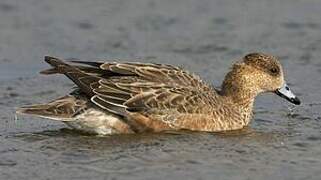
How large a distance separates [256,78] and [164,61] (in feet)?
7.96

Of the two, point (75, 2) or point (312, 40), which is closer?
point (312, 40)

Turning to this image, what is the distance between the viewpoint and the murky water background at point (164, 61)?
8.27 meters

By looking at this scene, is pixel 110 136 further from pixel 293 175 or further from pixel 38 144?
pixel 293 175

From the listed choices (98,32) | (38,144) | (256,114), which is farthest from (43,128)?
(98,32)

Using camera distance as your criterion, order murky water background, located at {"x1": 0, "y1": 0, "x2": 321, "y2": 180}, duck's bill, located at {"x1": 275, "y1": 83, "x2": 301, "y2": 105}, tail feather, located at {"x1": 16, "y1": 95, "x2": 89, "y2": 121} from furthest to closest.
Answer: duck's bill, located at {"x1": 275, "y1": 83, "x2": 301, "y2": 105} → tail feather, located at {"x1": 16, "y1": 95, "x2": 89, "y2": 121} → murky water background, located at {"x1": 0, "y1": 0, "x2": 321, "y2": 180}

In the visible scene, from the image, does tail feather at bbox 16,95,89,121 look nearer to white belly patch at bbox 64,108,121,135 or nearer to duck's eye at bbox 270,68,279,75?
white belly patch at bbox 64,108,121,135

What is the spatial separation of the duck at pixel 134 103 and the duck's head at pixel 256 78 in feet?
0.83

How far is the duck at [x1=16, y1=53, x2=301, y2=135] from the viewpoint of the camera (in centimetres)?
930

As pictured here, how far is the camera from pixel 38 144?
9.00m

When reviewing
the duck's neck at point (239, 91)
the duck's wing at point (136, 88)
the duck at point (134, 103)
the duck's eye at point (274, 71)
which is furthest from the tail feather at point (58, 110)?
the duck's eye at point (274, 71)

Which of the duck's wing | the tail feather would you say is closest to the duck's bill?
the duck's wing

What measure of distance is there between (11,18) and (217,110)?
15.6 feet

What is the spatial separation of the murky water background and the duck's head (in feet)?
0.93

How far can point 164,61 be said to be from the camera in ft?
40.2
